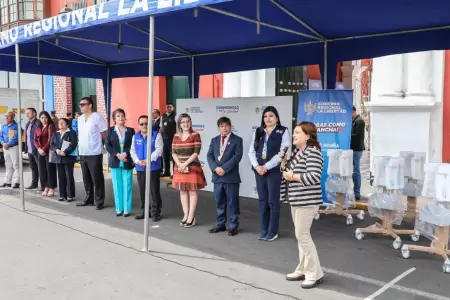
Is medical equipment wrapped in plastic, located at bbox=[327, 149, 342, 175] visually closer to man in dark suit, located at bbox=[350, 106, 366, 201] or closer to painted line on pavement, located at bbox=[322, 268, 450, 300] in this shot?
man in dark suit, located at bbox=[350, 106, 366, 201]

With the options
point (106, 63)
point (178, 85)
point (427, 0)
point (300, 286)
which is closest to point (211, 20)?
point (427, 0)

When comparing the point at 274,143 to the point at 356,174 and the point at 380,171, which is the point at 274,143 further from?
the point at 356,174

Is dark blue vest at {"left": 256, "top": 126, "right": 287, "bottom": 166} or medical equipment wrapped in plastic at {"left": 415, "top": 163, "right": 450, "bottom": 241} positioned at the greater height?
dark blue vest at {"left": 256, "top": 126, "right": 287, "bottom": 166}

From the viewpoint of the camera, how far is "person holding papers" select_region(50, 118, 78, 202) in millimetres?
8859

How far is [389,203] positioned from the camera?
6043mm

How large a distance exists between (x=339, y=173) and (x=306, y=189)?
115 inches

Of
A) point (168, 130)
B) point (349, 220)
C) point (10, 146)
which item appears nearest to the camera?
point (349, 220)

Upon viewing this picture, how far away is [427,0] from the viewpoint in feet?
18.0

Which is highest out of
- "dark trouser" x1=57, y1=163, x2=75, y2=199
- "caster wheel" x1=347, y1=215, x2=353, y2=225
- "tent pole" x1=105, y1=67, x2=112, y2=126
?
"tent pole" x1=105, y1=67, x2=112, y2=126

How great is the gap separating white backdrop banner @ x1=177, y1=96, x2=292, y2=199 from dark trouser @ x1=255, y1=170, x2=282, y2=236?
6.48 ft

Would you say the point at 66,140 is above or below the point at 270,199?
above

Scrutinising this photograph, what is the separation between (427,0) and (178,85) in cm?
1004

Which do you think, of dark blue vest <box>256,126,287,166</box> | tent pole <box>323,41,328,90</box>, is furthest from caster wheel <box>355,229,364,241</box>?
tent pole <box>323,41,328,90</box>

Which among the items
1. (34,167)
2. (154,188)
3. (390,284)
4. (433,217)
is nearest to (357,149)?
(433,217)
